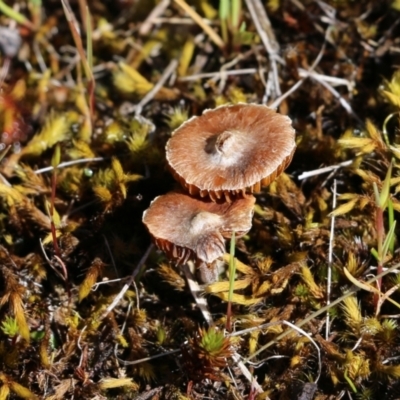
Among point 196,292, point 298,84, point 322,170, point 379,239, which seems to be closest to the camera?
point 379,239

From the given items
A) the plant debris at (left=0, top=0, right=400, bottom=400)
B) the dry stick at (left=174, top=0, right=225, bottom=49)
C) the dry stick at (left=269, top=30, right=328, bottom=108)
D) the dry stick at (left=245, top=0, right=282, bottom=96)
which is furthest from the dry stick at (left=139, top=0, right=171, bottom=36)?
the dry stick at (left=269, top=30, right=328, bottom=108)

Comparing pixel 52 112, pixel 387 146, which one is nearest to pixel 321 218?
pixel 387 146

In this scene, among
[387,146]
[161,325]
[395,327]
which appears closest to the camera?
[395,327]

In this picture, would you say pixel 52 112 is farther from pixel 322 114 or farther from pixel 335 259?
pixel 335 259

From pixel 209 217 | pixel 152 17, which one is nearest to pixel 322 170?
pixel 209 217

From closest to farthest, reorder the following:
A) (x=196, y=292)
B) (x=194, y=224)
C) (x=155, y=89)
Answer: (x=194, y=224) → (x=196, y=292) → (x=155, y=89)

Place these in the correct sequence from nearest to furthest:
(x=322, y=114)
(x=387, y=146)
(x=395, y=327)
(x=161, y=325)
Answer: (x=395, y=327), (x=161, y=325), (x=387, y=146), (x=322, y=114)

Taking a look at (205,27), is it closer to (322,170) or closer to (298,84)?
(298,84)

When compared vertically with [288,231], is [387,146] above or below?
above
